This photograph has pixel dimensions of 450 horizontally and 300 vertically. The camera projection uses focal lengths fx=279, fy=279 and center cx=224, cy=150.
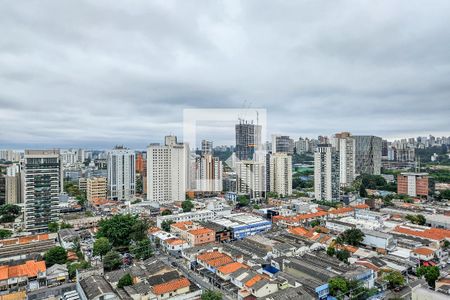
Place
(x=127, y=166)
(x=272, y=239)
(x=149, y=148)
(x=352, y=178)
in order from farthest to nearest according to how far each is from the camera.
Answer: (x=352, y=178), (x=127, y=166), (x=149, y=148), (x=272, y=239)

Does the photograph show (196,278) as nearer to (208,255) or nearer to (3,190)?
(208,255)

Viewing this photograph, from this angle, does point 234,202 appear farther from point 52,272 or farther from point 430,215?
point 52,272

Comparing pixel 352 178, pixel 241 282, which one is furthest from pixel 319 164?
pixel 241 282

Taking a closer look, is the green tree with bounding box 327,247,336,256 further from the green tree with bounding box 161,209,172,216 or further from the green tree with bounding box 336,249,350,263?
the green tree with bounding box 161,209,172,216

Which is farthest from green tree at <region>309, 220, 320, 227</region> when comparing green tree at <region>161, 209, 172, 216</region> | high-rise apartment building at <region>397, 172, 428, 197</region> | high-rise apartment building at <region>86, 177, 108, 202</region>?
high-rise apartment building at <region>86, 177, 108, 202</region>

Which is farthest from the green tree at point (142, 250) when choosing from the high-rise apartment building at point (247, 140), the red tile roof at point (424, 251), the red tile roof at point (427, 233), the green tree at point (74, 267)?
the red tile roof at point (427, 233)
